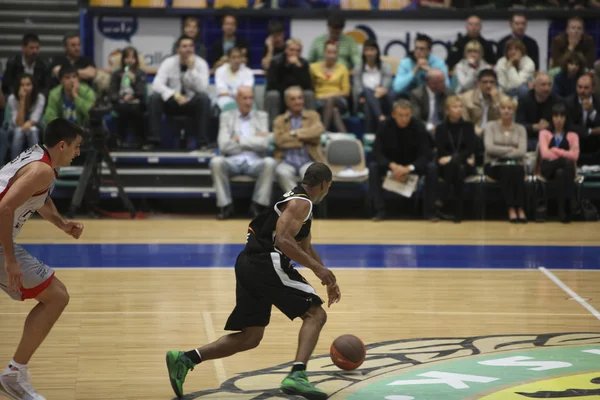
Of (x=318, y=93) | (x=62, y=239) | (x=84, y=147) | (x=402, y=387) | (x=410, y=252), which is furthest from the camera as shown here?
(x=318, y=93)

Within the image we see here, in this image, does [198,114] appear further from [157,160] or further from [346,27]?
[346,27]

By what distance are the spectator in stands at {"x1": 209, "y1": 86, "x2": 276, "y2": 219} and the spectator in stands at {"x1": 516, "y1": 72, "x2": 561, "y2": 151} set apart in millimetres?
3558

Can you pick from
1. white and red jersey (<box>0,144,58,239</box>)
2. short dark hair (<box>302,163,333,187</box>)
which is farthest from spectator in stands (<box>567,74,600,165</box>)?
white and red jersey (<box>0,144,58,239</box>)

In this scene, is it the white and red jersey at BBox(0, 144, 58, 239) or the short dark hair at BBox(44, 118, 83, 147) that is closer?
the white and red jersey at BBox(0, 144, 58, 239)

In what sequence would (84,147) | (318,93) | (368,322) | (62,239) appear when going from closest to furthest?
(368,322) < (62,239) < (84,147) < (318,93)

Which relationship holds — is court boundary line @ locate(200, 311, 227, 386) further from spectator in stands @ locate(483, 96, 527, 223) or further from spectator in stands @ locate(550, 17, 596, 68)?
spectator in stands @ locate(550, 17, 596, 68)

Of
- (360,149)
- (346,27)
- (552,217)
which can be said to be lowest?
(552,217)

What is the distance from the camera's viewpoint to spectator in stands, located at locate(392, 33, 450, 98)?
13.3 m

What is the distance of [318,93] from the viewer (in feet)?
43.9

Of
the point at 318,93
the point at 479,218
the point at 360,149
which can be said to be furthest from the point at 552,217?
the point at 318,93

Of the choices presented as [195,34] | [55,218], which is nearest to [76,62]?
[195,34]

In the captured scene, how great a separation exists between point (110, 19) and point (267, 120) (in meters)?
3.69

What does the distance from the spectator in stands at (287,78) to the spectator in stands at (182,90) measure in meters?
0.89

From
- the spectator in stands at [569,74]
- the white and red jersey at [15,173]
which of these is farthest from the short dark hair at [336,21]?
the white and red jersey at [15,173]
